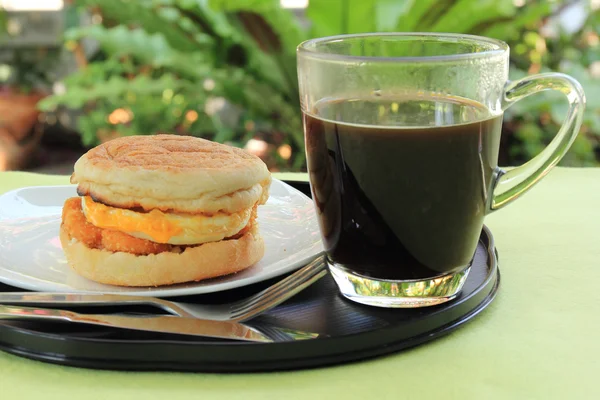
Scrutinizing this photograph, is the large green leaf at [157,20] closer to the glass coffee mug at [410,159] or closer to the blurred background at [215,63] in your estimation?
the blurred background at [215,63]

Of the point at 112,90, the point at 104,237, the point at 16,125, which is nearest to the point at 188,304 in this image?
the point at 104,237

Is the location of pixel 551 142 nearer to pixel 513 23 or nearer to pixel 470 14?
pixel 470 14

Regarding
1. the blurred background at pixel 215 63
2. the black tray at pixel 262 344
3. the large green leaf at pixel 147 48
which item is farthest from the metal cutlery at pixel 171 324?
the large green leaf at pixel 147 48

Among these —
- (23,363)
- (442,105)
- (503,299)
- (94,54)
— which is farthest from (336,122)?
(94,54)

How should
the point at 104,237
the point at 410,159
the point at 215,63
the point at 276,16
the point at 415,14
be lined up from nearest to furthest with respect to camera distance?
the point at 410,159, the point at 104,237, the point at 276,16, the point at 415,14, the point at 215,63

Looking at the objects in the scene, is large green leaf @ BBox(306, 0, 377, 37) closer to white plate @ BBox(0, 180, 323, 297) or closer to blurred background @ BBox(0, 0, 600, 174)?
blurred background @ BBox(0, 0, 600, 174)

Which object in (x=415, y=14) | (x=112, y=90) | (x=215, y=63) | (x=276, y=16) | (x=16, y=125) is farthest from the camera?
(x=16, y=125)
